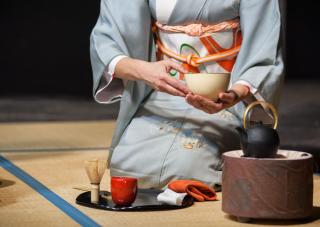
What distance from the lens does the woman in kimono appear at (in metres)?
3.21

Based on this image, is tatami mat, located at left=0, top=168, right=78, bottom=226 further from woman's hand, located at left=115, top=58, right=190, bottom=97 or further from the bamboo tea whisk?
woman's hand, located at left=115, top=58, right=190, bottom=97

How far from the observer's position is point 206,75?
2920 mm

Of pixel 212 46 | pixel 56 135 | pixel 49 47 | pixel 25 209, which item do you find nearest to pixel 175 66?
pixel 212 46

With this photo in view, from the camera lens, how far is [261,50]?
3221mm

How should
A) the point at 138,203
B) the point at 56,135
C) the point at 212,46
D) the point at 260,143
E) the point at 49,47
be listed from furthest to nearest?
the point at 49,47, the point at 56,135, the point at 212,46, the point at 138,203, the point at 260,143

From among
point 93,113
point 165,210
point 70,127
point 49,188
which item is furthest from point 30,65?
point 165,210

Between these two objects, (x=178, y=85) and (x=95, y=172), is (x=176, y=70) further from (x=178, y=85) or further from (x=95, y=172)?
(x=95, y=172)

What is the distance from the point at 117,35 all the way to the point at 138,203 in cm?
78

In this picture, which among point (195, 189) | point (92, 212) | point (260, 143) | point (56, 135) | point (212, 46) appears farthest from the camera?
point (56, 135)

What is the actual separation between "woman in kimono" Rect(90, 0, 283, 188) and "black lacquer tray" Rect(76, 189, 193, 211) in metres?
0.23

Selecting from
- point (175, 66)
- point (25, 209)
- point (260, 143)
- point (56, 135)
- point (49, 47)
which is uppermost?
point (175, 66)

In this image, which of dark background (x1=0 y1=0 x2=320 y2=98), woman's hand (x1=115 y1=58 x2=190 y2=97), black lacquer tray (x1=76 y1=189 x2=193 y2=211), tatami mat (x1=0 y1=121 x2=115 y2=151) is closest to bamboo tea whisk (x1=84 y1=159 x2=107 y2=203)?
black lacquer tray (x1=76 y1=189 x2=193 y2=211)

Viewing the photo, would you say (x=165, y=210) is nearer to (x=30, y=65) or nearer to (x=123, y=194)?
(x=123, y=194)

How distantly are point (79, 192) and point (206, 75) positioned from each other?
2.17 ft
